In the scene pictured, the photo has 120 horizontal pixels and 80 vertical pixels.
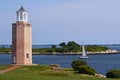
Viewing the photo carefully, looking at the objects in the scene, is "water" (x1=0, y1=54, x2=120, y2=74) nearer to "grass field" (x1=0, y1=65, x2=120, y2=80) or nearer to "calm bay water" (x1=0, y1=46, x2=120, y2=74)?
"calm bay water" (x1=0, y1=46, x2=120, y2=74)

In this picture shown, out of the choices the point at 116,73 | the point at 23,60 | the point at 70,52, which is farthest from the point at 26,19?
the point at 70,52

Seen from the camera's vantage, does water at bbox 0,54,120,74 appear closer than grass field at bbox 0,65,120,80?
No

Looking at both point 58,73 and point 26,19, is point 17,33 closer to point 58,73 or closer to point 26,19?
point 26,19

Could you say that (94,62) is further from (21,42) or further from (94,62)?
(21,42)

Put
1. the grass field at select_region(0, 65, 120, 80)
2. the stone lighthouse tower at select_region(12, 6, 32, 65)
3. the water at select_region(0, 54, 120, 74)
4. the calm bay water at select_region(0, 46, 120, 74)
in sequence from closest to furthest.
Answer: the grass field at select_region(0, 65, 120, 80) < the stone lighthouse tower at select_region(12, 6, 32, 65) < the water at select_region(0, 54, 120, 74) < the calm bay water at select_region(0, 46, 120, 74)

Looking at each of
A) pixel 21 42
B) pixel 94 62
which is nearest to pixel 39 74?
pixel 21 42

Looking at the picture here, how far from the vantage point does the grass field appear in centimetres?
3075

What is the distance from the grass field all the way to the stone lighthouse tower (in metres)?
3.97

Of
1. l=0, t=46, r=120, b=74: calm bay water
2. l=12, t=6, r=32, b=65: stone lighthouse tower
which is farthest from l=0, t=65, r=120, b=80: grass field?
l=0, t=46, r=120, b=74: calm bay water

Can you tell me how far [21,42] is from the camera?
1731 inches

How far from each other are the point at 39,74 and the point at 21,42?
9.86m

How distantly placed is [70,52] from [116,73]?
5481 inches

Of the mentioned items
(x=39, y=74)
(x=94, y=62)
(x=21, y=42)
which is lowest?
(x=94, y=62)

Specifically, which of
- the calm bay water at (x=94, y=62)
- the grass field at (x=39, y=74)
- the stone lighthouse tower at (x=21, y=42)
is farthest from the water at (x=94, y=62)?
the grass field at (x=39, y=74)
